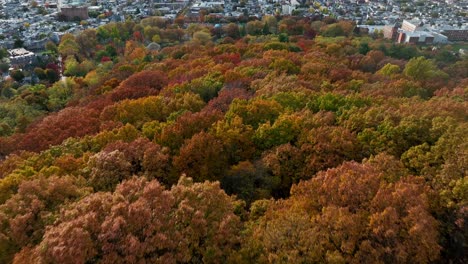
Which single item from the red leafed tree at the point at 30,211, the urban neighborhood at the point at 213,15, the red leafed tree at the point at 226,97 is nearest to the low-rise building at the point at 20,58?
the urban neighborhood at the point at 213,15

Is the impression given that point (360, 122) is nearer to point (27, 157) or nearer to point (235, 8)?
point (27, 157)

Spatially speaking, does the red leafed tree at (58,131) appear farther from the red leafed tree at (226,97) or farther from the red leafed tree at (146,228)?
the red leafed tree at (146,228)

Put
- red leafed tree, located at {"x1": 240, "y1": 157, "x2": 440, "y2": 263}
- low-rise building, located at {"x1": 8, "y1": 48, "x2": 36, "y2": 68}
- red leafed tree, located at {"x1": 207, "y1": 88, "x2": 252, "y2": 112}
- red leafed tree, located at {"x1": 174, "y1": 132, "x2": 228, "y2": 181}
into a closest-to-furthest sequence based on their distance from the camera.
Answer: red leafed tree, located at {"x1": 240, "y1": 157, "x2": 440, "y2": 263} → red leafed tree, located at {"x1": 174, "y1": 132, "x2": 228, "y2": 181} → red leafed tree, located at {"x1": 207, "y1": 88, "x2": 252, "y2": 112} → low-rise building, located at {"x1": 8, "y1": 48, "x2": 36, "y2": 68}

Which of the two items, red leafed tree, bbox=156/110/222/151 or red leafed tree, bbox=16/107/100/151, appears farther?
red leafed tree, bbox=16/107/100/151

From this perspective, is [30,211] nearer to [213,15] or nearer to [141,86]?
[141,86]

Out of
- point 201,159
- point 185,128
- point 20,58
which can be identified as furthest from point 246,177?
point 20,58

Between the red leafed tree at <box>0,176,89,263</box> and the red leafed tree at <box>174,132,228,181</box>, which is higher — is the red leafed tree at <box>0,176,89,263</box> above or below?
above

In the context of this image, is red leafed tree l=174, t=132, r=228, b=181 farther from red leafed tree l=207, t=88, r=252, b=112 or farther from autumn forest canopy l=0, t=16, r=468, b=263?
red leafed tree l=207, t=88, r=252, b=112

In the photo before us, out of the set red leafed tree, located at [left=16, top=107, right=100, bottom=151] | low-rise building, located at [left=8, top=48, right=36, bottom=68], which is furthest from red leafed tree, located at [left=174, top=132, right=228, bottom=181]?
low-rise building, located at [left=8, top=48, right=36, bottom=68]

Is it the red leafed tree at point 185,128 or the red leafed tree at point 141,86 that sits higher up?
the red leafed tree at point 185,128
